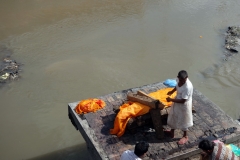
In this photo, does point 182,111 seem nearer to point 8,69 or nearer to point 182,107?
point 182,107

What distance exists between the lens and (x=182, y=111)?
5172mm

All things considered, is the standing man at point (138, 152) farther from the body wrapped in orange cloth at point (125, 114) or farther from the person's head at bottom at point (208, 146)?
the body wrapped in orange cloth at point (125, 114)

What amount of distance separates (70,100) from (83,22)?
4.90m

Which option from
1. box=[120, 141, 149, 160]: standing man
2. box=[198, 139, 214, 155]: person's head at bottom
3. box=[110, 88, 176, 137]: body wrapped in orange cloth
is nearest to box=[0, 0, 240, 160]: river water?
box=[110, 88, 176, 137]: body wrapped in orange cloth

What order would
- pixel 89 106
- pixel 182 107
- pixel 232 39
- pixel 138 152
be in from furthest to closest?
pixel 232 39 → pixel 89 106 → pixel 182 107 → pixel 138 152

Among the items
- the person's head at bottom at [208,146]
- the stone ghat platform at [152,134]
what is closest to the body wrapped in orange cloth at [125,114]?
the stone ghat platform at [152,134]

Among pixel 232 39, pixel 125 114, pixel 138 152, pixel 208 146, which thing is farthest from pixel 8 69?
pixel 232 39

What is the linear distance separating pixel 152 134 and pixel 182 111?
79cm

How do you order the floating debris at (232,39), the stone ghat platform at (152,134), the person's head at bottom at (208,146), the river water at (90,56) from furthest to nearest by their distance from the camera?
the floating debris at (232,39)
the river water at (90,56)
the stone ghat platform at (152,134)
the person's head at bottom at (208,146)

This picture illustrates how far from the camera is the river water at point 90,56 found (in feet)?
25.6

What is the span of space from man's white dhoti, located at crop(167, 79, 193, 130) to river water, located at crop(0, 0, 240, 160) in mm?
2561

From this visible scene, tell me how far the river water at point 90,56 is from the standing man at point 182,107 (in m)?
2.51

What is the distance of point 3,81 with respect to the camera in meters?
9.22

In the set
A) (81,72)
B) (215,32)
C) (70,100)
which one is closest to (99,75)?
(81,72)
